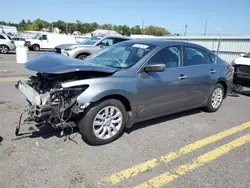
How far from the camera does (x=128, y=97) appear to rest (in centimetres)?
370

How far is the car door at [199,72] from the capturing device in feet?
15.4

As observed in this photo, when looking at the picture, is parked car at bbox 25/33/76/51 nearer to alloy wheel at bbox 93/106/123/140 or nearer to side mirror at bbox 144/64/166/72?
side mirror at bbox 144/64/166/72

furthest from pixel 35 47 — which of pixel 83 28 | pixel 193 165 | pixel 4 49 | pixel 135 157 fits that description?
pixel 83 28

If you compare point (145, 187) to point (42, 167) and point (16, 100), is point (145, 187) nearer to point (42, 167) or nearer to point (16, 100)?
point (42, 167)

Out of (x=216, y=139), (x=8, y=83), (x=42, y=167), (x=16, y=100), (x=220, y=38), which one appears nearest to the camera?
(x=42, y=167)

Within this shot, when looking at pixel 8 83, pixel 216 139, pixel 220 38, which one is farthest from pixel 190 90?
pixel 220 38

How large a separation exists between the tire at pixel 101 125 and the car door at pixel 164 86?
379mm

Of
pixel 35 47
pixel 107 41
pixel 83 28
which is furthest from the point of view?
pixel 83 28

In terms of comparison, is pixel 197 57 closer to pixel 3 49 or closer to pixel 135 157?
pixel 135 157

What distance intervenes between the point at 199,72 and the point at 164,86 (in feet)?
3.66

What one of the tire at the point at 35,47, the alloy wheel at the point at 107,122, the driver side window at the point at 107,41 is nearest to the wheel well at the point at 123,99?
the alloy wheel at the point at 107,122

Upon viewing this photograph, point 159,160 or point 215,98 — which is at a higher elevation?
point 215,98

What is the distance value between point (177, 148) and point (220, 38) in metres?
16.4

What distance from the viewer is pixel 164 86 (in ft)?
13.6
